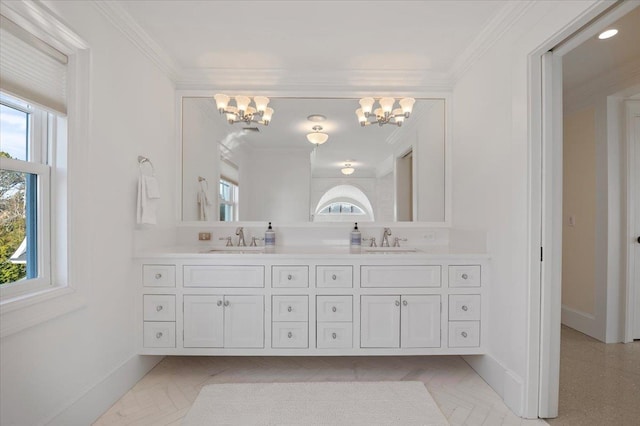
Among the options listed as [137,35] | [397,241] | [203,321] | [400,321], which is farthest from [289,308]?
[137,35]

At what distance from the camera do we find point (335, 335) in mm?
2162

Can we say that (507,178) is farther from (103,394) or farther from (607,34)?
(103,394)

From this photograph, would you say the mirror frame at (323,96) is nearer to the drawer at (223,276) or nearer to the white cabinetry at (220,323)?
the drawer at (223,276)

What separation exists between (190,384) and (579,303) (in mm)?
3554

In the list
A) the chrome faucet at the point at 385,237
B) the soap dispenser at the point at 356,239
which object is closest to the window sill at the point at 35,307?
the soap dispenser at the point at 356,239

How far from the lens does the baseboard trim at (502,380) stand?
Answer: 5.86 ft

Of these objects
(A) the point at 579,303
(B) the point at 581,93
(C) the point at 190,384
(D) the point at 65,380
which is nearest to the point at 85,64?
(D) the point at 65,380

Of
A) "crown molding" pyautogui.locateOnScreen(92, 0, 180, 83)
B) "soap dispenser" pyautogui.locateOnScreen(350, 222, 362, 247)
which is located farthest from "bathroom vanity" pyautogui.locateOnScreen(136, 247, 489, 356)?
"crown molding" pyautogui.locateOnScreen(92, 0, 180, 83)

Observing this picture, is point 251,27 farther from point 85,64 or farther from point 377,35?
point 85,64

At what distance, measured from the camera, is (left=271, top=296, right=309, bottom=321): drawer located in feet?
7.09

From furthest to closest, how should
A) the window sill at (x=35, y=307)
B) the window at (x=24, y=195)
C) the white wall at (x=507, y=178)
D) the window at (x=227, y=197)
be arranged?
the window at (x=227, y=197)
the white wall at (x=507, y=178)
the window at (x=24, y=195)
the window sill at (x=35, y=307)

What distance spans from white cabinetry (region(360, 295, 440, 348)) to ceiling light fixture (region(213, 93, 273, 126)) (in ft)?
5.67

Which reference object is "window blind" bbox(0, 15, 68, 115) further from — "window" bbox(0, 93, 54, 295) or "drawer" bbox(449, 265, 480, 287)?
"drawer" bbox(449, 265, 480, 287)

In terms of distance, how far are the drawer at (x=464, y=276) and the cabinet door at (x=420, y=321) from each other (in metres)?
0.17
